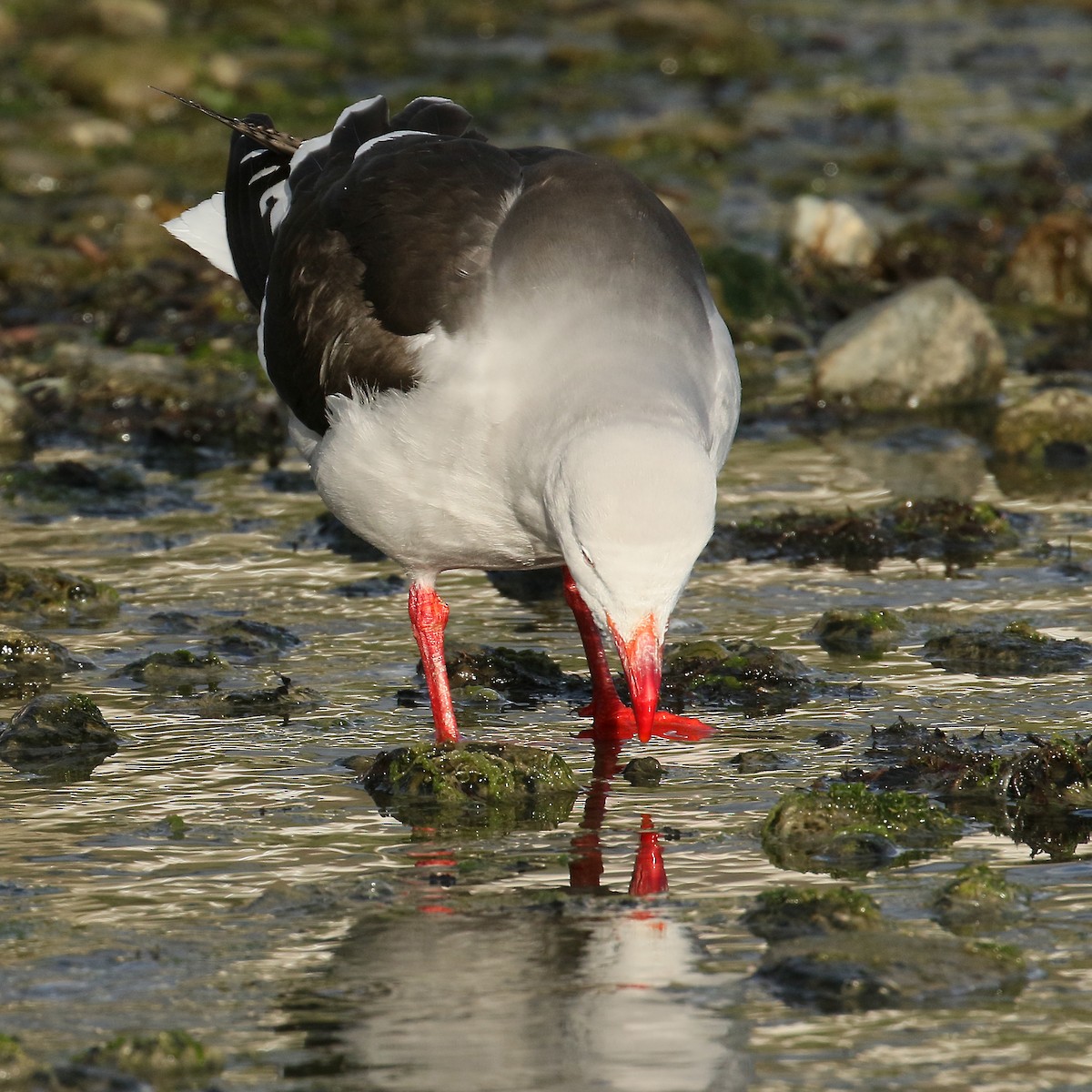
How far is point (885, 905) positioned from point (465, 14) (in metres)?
17.8

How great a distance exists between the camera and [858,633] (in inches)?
295

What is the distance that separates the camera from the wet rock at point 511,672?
7238 millimetres

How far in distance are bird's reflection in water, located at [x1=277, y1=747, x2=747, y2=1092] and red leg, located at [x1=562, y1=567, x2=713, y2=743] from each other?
1244 millimetres

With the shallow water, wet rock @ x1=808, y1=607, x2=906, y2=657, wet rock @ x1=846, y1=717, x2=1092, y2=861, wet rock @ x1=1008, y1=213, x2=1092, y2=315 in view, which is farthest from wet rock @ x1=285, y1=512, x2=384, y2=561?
wet rock @ x1=1008, y1=213, x2=1092, y2=315

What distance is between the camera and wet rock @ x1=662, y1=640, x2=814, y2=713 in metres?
6.95

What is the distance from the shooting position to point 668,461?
5.28 m

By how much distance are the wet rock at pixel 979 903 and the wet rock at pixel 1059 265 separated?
8.70m

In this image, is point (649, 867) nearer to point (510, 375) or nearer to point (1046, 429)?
point (510, 375)

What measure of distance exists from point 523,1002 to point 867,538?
4.56m

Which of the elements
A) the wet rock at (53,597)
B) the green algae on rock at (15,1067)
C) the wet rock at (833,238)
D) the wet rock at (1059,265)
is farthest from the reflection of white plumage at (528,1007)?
the wet rock at (833,238)

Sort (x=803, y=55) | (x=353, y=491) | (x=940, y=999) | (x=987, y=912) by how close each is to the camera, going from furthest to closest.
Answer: (x=803, y=55)
(x=353, y=491)
(x=987, y=912)
(x=940, y=999)

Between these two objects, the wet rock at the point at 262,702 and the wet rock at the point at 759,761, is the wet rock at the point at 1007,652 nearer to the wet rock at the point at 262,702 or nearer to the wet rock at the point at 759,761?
the wet rock at the point at 759,761

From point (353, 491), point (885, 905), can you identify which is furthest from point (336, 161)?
point (885, 905)

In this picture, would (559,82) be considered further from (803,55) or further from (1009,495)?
(1009,495)
